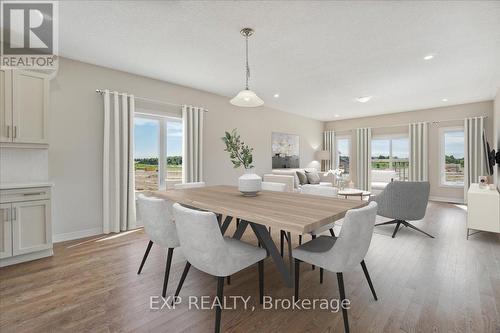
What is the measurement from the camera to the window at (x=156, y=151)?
4.17m

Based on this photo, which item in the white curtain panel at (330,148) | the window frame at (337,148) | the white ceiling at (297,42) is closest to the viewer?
the white ceiling at (297,42)

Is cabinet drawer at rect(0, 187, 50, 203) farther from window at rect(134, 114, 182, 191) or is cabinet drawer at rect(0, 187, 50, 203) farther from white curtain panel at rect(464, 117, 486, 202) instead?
white curtain panel at rect(464, 117, 486, 202)

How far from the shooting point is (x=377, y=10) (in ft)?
7.33

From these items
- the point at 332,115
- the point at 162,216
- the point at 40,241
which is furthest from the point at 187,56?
the point at 332,115

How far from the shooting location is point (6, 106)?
104 inches

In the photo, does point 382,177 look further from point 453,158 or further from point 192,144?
point 192,144

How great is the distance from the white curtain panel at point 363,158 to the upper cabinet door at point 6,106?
7.98m

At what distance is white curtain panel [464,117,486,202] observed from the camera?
19.0 ft

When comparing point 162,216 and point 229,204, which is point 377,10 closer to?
point 229,204

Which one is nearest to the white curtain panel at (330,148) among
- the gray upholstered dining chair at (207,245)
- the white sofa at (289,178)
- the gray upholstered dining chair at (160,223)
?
the white sofa at (289,178)

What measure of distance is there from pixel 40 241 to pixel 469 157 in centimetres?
854

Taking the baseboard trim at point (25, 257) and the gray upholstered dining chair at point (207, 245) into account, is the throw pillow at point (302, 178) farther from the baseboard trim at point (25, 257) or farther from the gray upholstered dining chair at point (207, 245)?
the baseboard trim at point (25, 257)

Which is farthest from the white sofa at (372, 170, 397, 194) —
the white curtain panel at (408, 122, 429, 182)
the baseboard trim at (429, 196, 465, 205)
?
the baseboard trim at (429, 196, 465, 205)

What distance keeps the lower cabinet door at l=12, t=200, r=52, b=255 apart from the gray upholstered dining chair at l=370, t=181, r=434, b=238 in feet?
15.0
